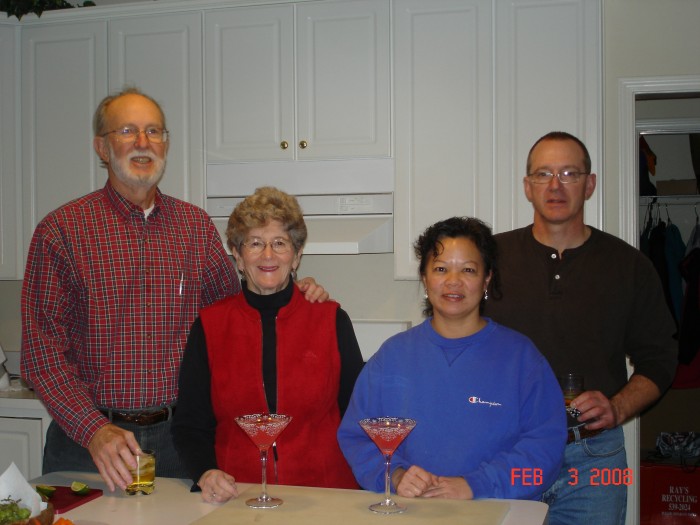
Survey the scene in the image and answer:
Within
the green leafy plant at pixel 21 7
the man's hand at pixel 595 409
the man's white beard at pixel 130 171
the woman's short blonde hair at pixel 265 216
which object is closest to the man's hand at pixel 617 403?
the man's hand at pixel 595 409

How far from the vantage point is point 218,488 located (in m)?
1.68

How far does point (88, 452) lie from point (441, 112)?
75.8 inches

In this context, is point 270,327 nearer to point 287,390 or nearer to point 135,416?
point 287,390

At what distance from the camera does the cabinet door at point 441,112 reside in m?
3.18

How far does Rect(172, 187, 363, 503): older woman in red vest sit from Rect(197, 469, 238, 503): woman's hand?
153 millimetres

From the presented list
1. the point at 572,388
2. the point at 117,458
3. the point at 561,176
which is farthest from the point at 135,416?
the point at 561,176

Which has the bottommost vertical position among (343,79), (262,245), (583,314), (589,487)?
(589,487)

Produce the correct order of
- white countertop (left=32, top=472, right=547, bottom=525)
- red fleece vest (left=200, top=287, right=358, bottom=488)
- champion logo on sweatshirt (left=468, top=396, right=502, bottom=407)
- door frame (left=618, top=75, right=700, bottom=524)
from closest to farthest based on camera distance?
white countertop (left=32, top=472, right=547, bottom=525) < champion logo on sweatshirt (left=468, top=396, right=502, bottom=407) < red fleece vest (left=200, top=287, right=358, bottom=488) < door frame (left=618, top=75, right=700, bottom=524)

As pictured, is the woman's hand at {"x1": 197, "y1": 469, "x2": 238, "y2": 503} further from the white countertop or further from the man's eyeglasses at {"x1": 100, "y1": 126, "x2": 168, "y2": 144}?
the man's eyeglasses at {"x1": 100, "y1": 126, "x2": 168, "y2": 144}

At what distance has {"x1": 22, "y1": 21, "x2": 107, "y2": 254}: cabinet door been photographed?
3531 millimetres

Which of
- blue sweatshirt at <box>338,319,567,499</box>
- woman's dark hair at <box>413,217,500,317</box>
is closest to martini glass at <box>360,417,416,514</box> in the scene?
blue sweatshirt at <box>338,319,567,499</box>

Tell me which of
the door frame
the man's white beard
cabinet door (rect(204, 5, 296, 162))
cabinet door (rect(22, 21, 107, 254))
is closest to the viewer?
the man's white beard

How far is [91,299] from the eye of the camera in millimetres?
2186

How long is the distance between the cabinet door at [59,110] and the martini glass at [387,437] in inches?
94.3
